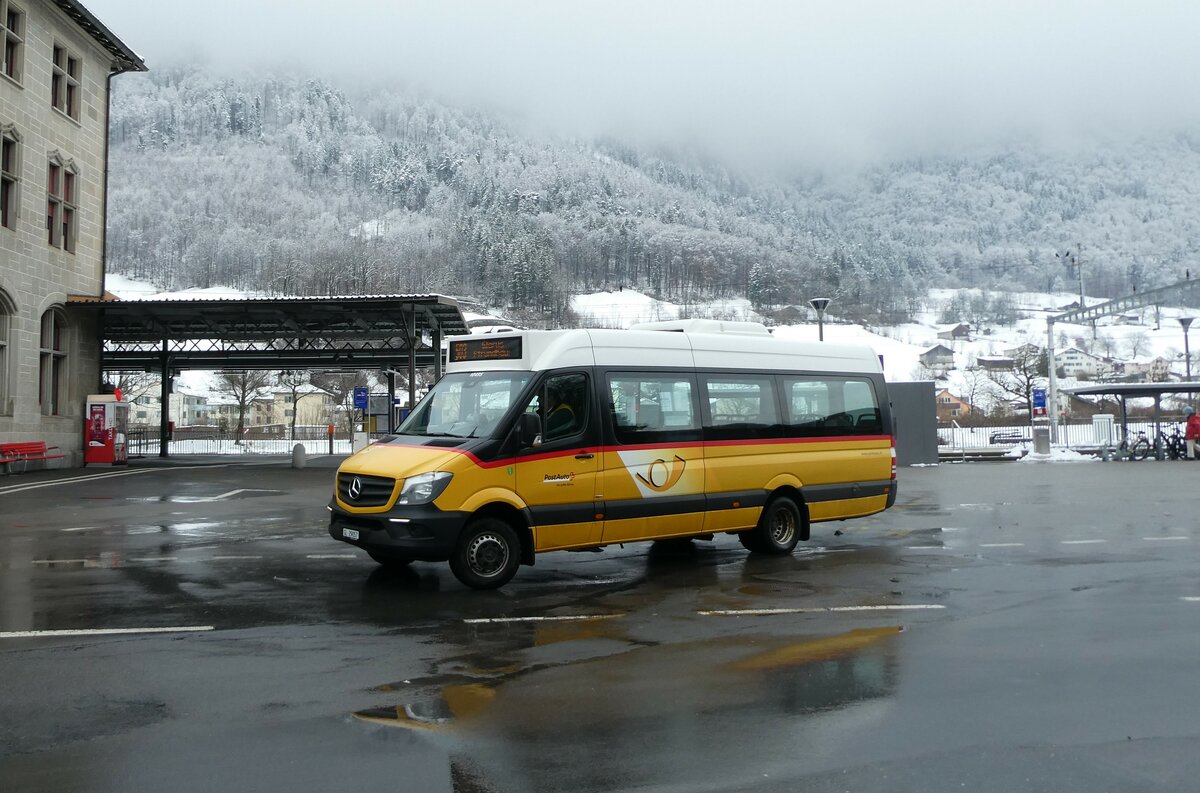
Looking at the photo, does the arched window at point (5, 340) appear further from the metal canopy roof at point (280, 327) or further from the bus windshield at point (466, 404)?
the bus windshield at point (466, 404)

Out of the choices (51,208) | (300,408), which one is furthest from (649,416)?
(300,408)

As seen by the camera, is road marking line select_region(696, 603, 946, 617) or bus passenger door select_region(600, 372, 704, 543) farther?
bus passenger door select_region(600, 372, 704, 543)

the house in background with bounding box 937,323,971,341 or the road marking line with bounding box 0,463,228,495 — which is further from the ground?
the house in background with bounding box 937,323,971,341

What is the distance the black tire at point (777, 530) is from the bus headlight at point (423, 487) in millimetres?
4292

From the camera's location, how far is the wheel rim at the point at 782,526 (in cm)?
1220

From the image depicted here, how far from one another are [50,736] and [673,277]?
12452 cm

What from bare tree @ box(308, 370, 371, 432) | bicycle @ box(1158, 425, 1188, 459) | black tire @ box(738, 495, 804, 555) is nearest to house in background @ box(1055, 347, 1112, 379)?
bare tree @ box(308, 370, 371, 432)

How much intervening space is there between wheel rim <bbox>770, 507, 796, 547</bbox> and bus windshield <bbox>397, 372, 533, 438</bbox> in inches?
150

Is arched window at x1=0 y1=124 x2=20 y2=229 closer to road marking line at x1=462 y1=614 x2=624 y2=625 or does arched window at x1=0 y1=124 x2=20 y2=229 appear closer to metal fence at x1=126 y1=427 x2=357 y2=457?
metal fence at x1=126 y1=427 x2=357 y2=457

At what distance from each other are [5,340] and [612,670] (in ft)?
93.2

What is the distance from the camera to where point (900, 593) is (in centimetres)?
956

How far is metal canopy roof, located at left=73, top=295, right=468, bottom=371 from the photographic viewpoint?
32562 millimetres

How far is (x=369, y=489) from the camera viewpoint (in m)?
9.63

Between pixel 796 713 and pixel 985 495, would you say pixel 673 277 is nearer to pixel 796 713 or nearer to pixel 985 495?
pixel 985 495
